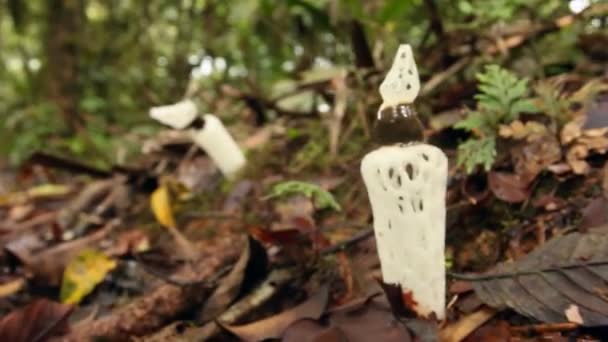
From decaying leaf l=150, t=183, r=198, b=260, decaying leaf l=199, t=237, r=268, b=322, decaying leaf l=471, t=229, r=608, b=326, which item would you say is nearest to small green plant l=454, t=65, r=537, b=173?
decaying leaf l=471, t=229, r=608, b=326

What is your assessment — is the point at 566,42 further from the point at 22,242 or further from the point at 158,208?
the point at 22,242

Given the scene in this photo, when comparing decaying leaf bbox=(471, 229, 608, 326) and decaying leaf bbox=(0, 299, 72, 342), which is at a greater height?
decaying leaf bbox=(0, 299, 72, 342)

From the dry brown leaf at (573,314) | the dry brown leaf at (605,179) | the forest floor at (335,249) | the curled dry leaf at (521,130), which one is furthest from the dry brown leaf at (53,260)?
the dry brown leaf at (605,179)

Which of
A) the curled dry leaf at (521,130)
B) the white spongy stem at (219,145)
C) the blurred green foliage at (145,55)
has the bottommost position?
the curled dry leaf at (521,130)

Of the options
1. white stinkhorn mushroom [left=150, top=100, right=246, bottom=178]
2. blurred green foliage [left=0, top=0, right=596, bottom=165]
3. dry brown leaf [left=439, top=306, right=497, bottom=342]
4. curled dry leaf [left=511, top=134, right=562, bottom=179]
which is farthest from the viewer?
blurred green foliage [left=0, top=0, right=596, bottom=165]

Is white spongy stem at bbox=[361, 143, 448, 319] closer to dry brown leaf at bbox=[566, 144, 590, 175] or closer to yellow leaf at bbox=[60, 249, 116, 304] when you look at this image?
dry brown leaf at bbox=[566, 144, 590, 175]

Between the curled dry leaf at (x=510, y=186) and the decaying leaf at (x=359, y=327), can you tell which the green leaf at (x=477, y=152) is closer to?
the curled dry leaf at (x=510, y=186)

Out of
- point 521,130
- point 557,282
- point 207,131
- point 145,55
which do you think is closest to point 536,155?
point 521,130

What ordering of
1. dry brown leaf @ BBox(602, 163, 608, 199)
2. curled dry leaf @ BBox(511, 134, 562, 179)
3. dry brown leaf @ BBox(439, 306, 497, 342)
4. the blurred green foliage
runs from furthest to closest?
the blurred green foliage, curled dry leaf @ BBox(511, 134, 562, 179), dry brown leaf @ BBox(602, 163, 608, 199), dry brown leaf @ BBox(439, 306, 497, 342)
